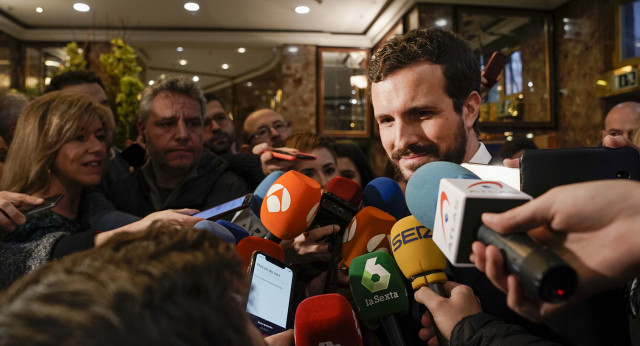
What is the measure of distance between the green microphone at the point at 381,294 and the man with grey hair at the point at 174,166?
1.09 metres

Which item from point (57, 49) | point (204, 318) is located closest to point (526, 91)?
point (204, 318)

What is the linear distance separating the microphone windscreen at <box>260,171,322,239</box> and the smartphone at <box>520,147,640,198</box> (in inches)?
20.1

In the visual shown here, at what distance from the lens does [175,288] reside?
0.44 m

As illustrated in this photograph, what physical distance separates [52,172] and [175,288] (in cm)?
154

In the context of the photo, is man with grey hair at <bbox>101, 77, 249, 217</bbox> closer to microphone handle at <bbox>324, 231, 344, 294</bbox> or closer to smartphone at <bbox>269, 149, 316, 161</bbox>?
smartphone at <bbox>269, 149, 316, 161</bbox>

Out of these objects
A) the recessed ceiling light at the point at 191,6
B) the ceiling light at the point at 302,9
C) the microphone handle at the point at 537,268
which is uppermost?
the recessed ceiling light at the point at 191,6

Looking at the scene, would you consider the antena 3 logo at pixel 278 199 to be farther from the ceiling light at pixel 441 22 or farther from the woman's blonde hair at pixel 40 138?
the ceiling light at pixel 441 22

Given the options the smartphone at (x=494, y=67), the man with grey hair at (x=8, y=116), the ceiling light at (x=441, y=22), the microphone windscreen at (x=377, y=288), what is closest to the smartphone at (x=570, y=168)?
the microphone windscreen at (x=377, y=288)

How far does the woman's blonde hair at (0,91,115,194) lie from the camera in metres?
1.65

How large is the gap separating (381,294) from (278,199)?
0.35m

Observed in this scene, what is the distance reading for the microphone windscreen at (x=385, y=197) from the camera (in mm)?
1372

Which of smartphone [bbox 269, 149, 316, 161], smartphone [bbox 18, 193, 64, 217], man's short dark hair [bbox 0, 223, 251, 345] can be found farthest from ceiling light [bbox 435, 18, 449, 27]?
man's short dark hair [bbox 0, 223, 251, 345]

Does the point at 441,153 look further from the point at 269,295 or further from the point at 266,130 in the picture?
the point at 266,130

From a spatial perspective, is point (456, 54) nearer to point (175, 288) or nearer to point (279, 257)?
point (279, 257)
